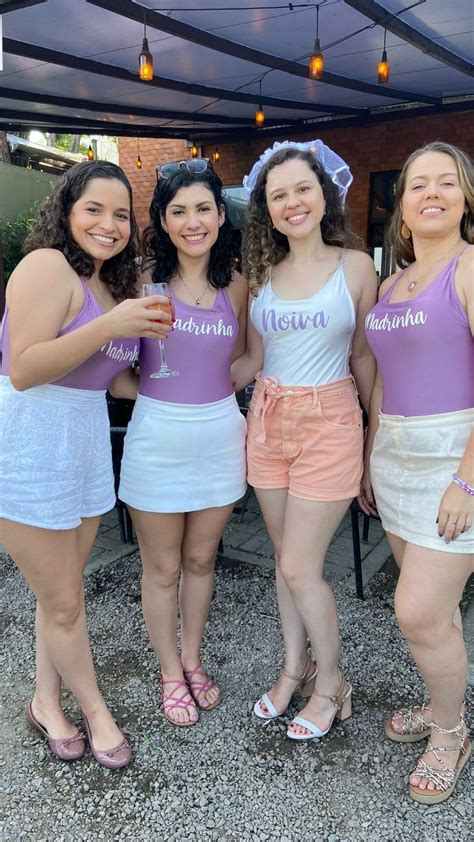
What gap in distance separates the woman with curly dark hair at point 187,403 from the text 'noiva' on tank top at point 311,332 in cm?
18

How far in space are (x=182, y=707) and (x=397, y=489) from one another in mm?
1266

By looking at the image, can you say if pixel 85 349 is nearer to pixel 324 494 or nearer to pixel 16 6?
pixel 324 494

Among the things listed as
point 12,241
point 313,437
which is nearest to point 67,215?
point 313,437

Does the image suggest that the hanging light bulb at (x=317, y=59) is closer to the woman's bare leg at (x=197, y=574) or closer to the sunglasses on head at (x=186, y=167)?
the sunglasses on head at (x=186, y=167)

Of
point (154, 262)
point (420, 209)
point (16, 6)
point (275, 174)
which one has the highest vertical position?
point (16, 6)

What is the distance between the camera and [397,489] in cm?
192

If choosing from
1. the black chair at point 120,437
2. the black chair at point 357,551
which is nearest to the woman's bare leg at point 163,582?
the black chair at point 357,551

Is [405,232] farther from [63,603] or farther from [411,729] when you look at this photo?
[411,729]

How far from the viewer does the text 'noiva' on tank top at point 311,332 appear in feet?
6.65

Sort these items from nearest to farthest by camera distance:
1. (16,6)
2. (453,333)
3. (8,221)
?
(453,333) < (16,6) < (8,221)

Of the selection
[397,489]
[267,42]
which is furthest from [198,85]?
[397,489]

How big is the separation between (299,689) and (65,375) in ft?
5.33

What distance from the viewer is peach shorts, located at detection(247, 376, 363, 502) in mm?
2051

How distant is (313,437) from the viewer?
2.06m
